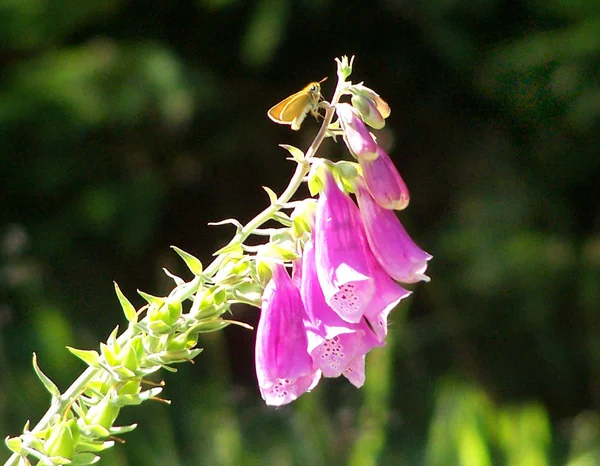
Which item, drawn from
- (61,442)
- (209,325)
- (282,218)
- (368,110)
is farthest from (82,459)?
(368,110)

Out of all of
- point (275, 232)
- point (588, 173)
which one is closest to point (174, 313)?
point (275, 232)

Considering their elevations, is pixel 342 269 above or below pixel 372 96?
below

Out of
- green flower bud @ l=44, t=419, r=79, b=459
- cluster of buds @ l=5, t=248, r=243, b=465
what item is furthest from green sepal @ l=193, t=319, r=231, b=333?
green flower bud @ l=44, t=419, r=79, b=459

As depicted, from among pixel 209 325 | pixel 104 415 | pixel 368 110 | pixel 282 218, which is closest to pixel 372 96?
pixel 368 110

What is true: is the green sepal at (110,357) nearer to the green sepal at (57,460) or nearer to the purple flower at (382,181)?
the green sepal at (57,460)

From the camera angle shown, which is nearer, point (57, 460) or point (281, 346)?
point (57, 460)

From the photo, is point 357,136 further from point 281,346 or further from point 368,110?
point 281,346

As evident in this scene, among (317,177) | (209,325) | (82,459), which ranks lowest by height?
(82,459)
